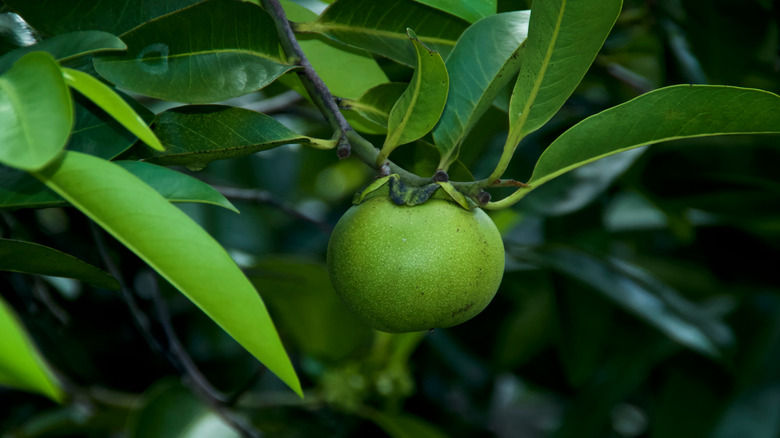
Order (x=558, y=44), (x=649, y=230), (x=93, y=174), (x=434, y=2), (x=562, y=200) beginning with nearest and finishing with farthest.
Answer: (x=93, y=174), (x=558, y=44), (x=434, y=2), (x=562, y=200), (x=649, y=230)

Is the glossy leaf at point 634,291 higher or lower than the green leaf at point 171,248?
lower

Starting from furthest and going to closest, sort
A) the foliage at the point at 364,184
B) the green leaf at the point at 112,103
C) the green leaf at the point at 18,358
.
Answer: the foliage at the point at 364,184
the green leaf at the point at 112,103
the green leaf at the point at 18,358

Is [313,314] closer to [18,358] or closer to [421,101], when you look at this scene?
[421,101]

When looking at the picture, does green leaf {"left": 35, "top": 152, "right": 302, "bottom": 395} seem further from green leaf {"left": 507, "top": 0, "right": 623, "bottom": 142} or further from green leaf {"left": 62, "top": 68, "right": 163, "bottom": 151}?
green leaf {"left": 507, "top": 0, "right": 623, "bottom": 142}

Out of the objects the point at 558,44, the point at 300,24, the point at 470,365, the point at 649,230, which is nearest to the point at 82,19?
the point at 300,24

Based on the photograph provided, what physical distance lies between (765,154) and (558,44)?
1.41m

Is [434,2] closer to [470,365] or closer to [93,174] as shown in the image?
[93,174]

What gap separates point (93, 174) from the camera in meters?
0.55

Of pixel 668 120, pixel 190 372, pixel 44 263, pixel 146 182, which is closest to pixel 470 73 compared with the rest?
pixel 668 120

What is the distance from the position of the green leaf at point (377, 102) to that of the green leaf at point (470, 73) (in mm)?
75

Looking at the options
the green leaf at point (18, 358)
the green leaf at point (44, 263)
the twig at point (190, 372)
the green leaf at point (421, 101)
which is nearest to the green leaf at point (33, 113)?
the green leaf at point (18, 358)

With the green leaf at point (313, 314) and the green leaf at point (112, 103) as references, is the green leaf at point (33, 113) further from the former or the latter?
the green leaf at point (313, 314)

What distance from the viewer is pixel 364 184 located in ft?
5.78

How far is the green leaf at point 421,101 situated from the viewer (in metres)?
0.72
